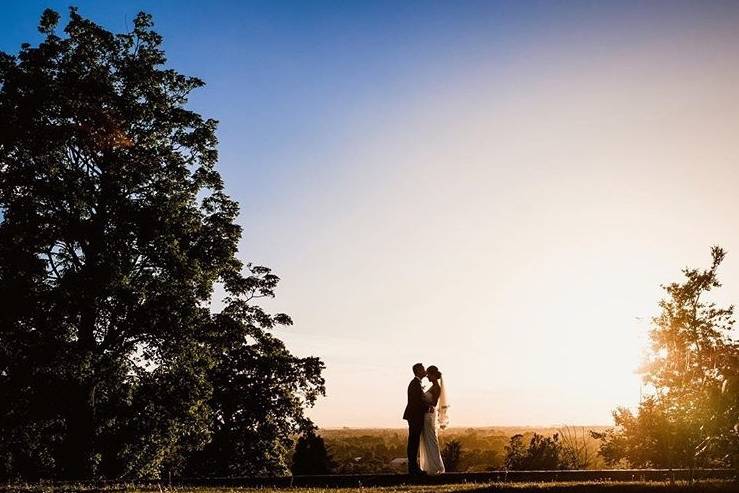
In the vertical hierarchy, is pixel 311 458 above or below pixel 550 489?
below

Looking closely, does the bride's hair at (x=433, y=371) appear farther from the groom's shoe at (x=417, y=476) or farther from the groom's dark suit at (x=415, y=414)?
the groom's shoe at (x=417, y=476)

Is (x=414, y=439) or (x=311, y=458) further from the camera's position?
(x=311, y=458)

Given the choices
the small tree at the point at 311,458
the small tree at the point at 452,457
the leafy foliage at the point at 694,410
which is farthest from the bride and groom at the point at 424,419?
the small tree at the point at 311,458

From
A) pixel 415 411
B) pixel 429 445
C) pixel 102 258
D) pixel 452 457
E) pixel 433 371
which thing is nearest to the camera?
pixel 415 411

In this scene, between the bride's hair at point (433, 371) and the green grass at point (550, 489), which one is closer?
the green grass at point (550, 489)

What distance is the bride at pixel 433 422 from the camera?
52.1ft

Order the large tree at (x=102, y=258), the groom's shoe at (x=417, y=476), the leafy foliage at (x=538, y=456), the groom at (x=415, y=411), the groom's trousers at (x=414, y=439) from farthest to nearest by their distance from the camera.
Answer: the leafy foliage at (x=538, y=456), the large tree at (x=102, y=258), the groom's shoe at (x=417, y=476), the groom's trousers at (x=414, y=439), the groom at (x=415, y=411)

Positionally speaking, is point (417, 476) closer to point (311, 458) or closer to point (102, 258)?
point (102, 258)

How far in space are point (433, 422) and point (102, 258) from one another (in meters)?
14.5

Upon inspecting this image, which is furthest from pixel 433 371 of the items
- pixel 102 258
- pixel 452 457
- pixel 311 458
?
pixel 311 458

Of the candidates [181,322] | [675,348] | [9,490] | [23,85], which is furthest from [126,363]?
[675,348]

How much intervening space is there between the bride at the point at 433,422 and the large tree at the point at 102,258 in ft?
39.7

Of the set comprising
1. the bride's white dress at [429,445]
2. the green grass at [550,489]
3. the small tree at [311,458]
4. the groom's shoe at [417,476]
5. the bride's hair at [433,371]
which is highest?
the bride's hair at [433,371]

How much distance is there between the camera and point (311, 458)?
45.8 metres
